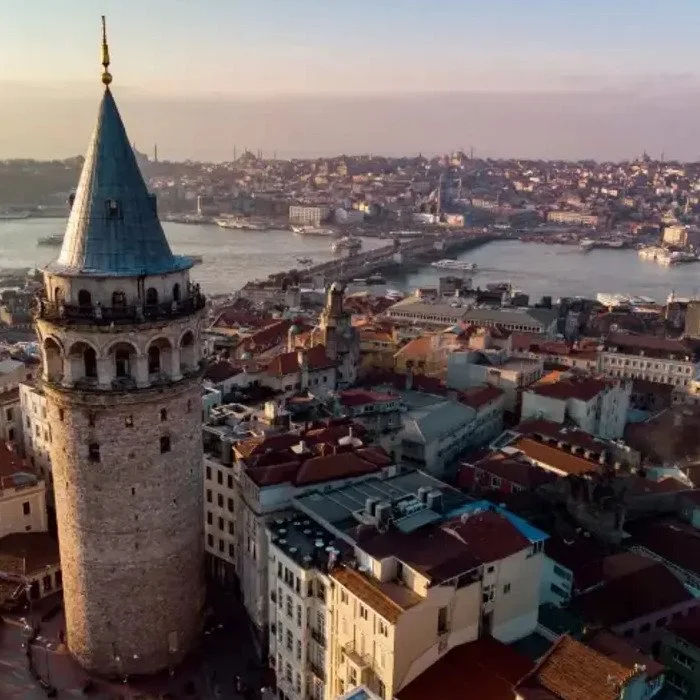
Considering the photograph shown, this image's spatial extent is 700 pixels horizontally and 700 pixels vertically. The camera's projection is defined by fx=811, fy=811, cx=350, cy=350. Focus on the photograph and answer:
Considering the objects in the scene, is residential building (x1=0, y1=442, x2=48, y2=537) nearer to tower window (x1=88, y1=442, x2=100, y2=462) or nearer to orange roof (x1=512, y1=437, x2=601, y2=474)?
tower window (x1=88, y1=442, x2=100, y2=462)

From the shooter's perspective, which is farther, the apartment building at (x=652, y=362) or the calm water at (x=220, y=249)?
the calm water at (x=220, y=249)

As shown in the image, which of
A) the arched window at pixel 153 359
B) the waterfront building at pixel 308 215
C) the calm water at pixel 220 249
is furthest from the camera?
the waterfront building at pixel 308 215

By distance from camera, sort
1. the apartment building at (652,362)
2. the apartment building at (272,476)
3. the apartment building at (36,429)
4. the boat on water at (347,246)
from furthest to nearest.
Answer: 1. the boat on water at (347,246)
2. the apartment building at (652,362)
3. the apartment building at (36,429)
4. the apartment building at (272,476)

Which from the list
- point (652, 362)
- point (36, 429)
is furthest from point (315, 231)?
point (36, 429)

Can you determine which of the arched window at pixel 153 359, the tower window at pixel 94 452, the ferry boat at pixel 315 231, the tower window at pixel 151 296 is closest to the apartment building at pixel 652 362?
the arched window at pixel 153 359

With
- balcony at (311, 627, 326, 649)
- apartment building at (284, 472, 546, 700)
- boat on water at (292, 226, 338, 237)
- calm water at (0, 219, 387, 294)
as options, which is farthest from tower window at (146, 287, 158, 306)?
boat on water at (292, 226, 338, 237)

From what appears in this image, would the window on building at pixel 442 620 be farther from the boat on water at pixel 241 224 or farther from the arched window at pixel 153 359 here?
the boat on water at pixel 241 224

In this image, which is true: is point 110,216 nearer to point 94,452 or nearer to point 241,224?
point 94,452

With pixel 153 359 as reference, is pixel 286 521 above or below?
below
